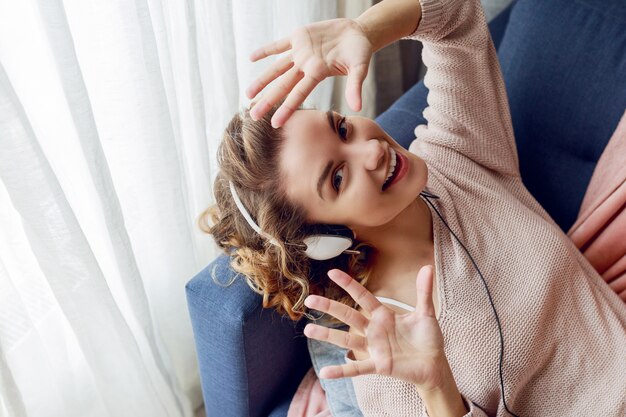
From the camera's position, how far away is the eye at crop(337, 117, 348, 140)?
100 centimetres

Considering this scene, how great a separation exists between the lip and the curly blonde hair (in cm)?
15

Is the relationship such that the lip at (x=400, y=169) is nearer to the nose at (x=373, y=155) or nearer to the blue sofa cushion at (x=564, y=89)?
the nose at (x=373, y=155)

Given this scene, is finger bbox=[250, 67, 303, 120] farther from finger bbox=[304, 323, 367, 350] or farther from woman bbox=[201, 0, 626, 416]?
finger bbox=[304, 323, 367, 350]

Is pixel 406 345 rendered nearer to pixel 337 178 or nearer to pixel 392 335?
pixel 392 335

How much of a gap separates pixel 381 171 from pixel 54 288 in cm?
55

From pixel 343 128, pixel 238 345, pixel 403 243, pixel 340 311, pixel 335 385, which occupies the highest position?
pixel 343 128

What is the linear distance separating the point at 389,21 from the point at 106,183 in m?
0.55

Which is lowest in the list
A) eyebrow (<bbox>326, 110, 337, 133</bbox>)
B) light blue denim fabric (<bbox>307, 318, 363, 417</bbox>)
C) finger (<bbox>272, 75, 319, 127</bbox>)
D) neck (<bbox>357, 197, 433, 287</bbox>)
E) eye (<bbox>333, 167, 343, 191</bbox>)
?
light blue denim fabric (<bbox>307, 318, 363, 417</bbox>)

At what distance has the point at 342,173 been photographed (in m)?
0.97

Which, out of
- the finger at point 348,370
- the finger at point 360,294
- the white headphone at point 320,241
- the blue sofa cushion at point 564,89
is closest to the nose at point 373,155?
the white headphone at point 320,241

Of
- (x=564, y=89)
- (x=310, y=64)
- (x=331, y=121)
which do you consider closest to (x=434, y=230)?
(x=331, y=121)

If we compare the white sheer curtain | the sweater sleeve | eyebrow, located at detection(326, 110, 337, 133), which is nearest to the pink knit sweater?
the sweater sleeve

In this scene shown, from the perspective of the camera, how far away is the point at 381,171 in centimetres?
97

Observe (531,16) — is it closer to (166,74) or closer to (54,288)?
(166,74)
